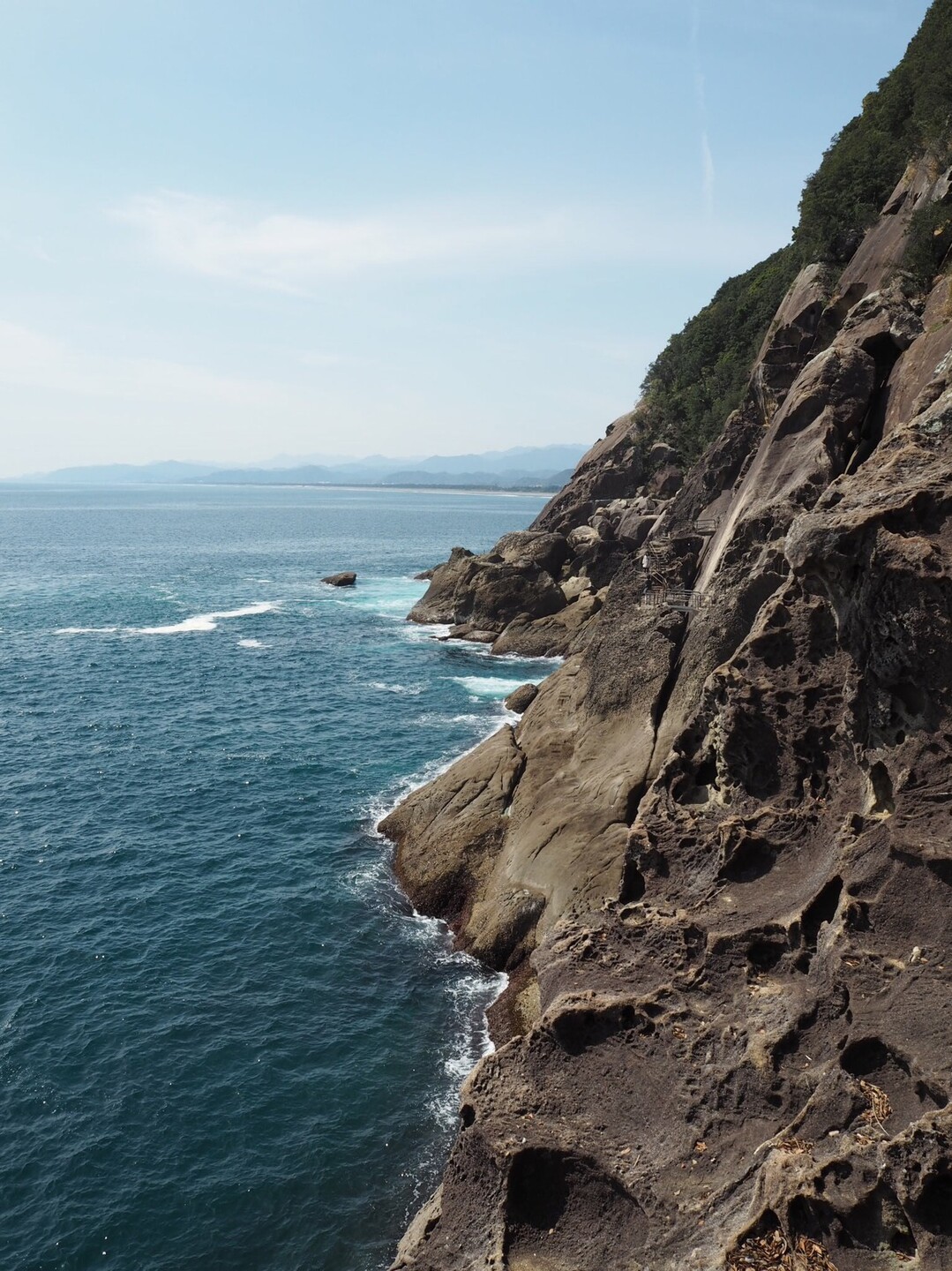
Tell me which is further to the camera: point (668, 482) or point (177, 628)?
point (668, 482)

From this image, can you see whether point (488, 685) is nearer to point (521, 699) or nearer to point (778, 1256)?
point (521, 699)

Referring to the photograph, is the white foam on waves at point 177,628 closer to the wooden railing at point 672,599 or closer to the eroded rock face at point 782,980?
the wooden railing at point 672,599

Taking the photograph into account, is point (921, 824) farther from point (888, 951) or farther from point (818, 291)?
point (818, 291)

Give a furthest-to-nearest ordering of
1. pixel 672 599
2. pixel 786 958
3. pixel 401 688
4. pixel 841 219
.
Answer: pixel 401 688 → pixel 841 219 → pixel 672 599 → pixel 786 958

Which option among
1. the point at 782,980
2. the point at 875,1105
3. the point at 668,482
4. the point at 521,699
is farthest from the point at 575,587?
the point at 875,1105

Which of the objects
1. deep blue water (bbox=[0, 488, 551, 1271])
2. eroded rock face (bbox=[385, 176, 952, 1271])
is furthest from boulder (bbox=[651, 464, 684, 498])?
eroded rock face (bbox=[385, 176, 952, 1271])
